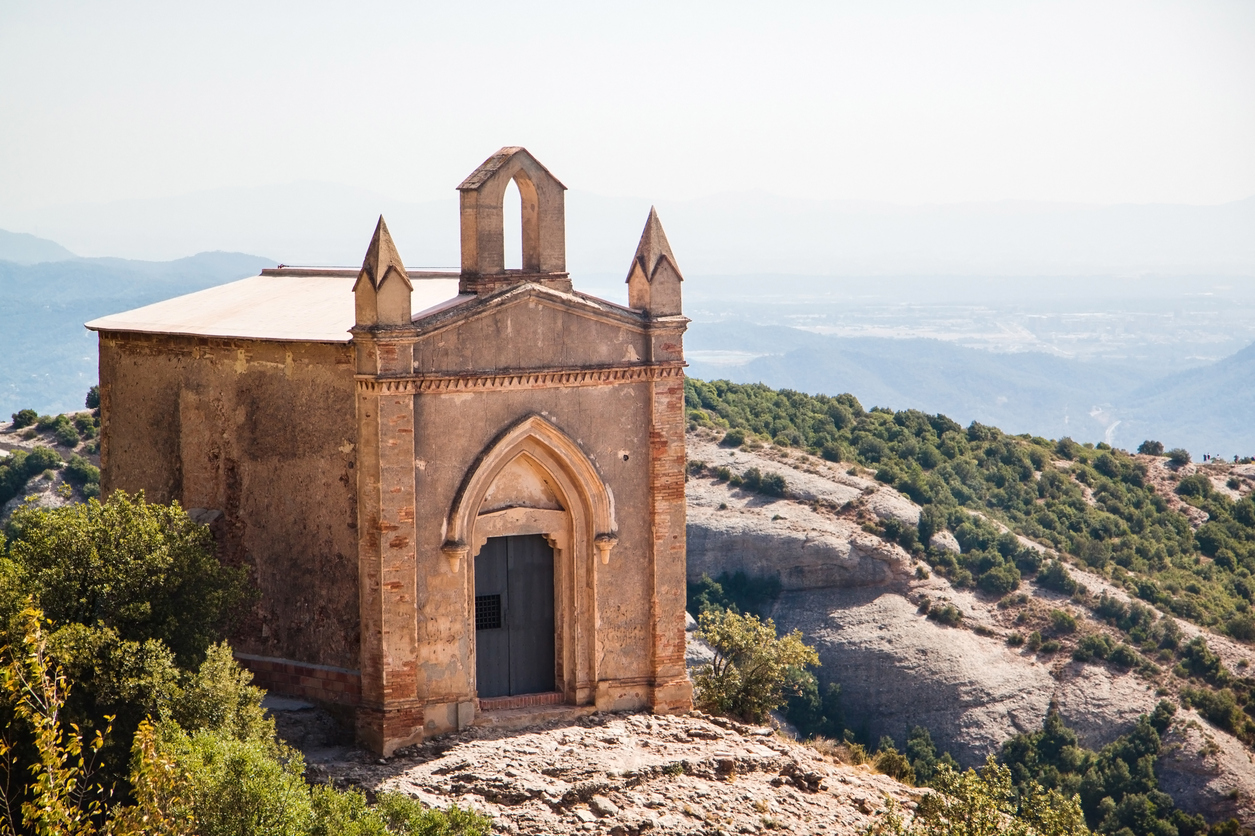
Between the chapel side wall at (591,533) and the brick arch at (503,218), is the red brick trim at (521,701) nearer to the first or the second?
the chapel side wall at (591,533)

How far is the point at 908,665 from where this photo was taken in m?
39.0

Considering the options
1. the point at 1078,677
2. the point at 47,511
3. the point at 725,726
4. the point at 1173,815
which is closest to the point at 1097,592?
the point at 1078,677

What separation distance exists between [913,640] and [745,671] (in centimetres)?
1840

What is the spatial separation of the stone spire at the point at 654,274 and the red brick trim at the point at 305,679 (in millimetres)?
6174

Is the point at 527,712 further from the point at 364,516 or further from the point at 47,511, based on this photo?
the point at 47,511

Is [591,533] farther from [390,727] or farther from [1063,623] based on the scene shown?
[1063,623]

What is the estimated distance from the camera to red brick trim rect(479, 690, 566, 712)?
1864cm

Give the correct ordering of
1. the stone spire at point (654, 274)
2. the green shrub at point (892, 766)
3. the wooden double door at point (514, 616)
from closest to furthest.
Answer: the wooden double door at point (514, 616), the stone spire at point (654, 274), the green shrub at point (892, 766)

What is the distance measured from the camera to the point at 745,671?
73.3ft

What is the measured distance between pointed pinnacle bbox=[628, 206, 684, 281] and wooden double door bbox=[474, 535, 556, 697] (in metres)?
3.91

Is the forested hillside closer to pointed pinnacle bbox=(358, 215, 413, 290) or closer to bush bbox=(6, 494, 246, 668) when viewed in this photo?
pointed pinnacle bbox=(358, 215, 413, 290)

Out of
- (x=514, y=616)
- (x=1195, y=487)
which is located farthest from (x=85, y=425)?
(x=1195, y=487)

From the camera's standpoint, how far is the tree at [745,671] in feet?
72.0

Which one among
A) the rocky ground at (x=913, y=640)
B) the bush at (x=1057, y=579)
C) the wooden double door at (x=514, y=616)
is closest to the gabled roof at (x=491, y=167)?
the wooden double door at (x=514, y=616)
